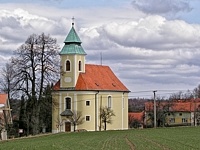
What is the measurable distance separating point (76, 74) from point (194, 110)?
5288 cm

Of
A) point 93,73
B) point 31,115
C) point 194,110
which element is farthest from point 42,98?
point 194,110

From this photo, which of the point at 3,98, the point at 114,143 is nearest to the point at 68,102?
the point at 3,98

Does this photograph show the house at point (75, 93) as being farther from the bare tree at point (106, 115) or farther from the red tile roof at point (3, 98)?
the red tile roof at point (3, 98)

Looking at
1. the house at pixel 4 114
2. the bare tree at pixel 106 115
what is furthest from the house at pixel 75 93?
the house at pixel 4 114

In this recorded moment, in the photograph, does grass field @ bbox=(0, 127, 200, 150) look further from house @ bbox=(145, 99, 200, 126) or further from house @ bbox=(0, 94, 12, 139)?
house @ bbox=(145, 99, 200, 126)

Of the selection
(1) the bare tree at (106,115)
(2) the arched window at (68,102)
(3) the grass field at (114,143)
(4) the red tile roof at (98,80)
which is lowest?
(3) the grass field at (114,143)

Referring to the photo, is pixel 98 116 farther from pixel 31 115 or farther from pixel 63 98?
pixel 31 115

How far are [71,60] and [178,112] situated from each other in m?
62.2

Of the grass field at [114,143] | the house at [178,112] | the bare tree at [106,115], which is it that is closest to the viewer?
the grass field at [114,143]

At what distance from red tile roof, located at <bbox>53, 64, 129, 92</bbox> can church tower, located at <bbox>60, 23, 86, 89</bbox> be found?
98cm

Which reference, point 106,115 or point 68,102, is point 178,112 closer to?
point 106,115

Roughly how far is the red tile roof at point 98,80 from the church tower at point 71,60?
98 centimetres

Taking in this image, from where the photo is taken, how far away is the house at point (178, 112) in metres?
126

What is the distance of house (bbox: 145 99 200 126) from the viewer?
415 ft
